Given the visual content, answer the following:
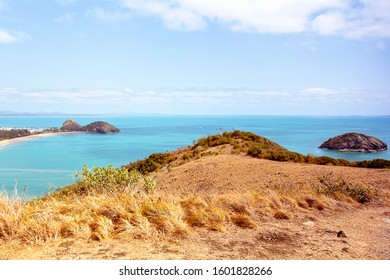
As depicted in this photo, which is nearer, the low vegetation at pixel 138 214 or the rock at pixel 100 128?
the low vegetation at pixel 138 214

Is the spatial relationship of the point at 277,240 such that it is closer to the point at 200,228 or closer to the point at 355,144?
the point at 200,228

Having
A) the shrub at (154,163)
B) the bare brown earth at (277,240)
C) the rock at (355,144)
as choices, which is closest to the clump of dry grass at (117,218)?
the bare brown earth at (277,240)

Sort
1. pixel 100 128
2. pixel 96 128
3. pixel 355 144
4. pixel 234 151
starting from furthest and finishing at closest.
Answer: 1. pixel 96 128
2. pixel 100 128
3. pixel 355 144
4. pixel 234 151

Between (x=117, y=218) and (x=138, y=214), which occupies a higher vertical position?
(x=138, y=214)

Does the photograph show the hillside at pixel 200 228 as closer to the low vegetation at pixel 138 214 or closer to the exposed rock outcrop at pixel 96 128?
the low vegetation at pixel 138 214

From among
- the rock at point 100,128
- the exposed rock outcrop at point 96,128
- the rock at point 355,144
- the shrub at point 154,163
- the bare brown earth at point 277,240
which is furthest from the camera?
the exposed rock outcrop at point 96,128

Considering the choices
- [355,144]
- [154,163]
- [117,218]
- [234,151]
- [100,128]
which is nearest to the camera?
[117,218]

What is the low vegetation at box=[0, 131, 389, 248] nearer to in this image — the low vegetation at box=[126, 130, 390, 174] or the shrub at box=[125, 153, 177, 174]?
the low vegetation at box=[126, 130, 390, 174]

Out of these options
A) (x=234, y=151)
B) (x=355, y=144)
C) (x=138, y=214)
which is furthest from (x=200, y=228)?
(x=355, y=144)

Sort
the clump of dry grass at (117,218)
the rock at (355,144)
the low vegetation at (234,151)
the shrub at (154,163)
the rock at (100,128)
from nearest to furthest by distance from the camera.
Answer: the clump of dry grass at (117,218) < the low vegetation at (234,151) < the shrub at (154,163) < the rock at (355,144) < the rock at (100,128)

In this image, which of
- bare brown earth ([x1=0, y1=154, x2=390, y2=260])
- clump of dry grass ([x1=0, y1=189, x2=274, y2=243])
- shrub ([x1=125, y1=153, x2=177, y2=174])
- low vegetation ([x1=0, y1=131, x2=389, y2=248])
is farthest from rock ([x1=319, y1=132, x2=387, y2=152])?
clump of dry grass ([x1=0, y1=189, x2=274, y2=243])

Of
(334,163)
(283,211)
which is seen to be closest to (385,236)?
(283,211)

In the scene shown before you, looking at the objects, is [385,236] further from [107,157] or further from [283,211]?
[107,157]

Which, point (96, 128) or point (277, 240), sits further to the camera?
point (96, 128)
